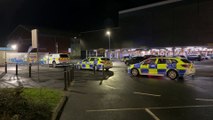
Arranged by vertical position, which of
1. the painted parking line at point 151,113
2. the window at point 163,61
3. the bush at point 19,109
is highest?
the window at point 163,61

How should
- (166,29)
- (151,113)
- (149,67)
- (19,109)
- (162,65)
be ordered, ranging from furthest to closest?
(166,29)
(149,67)
(162,65)
(151,113)
(19,109)

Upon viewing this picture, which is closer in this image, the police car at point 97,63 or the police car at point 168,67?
the police car at point 168,67

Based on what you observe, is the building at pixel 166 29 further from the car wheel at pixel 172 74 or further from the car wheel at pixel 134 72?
the car wheel at pixel 172 74

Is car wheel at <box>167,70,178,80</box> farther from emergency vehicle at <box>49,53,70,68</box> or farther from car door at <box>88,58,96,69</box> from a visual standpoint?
emergency vehicle at <box>49,53,70,68</box>

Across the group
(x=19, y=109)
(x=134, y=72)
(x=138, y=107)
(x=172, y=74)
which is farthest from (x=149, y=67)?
(x=19, y=109)

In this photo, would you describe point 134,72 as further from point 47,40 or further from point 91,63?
point 47,40

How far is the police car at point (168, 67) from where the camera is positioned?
45.6 ft

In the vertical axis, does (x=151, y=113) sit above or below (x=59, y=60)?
below

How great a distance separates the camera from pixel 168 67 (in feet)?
47.0

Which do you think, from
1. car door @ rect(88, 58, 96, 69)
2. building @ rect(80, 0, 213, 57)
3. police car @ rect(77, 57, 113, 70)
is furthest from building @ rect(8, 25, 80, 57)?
car door @ rect(88, 58, 96, 69)

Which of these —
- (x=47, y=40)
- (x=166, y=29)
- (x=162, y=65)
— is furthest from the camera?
(x=47, y=40)

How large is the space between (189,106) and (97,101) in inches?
132

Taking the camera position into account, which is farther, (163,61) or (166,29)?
(166,29)

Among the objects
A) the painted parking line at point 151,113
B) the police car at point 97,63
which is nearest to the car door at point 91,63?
the police car at point 97,63
